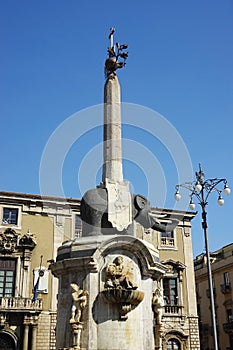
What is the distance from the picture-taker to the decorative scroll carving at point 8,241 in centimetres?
3053

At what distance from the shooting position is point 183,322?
32688 millimetres

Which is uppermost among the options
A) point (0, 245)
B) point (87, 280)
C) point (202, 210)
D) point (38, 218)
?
point (38, 218)

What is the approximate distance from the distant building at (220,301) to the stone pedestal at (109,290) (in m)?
32.1

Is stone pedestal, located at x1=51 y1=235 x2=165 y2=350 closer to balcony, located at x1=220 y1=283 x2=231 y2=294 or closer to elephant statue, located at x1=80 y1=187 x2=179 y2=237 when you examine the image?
elephant statue, located at x1=80 y1=187 x2=179 y2=237

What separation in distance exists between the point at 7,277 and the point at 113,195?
20680mm

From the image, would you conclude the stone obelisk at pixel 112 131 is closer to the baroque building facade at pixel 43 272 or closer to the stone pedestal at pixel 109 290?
the stone pedestal at pixel 109 290

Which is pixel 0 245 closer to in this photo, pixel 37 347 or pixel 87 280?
pixel 37 347

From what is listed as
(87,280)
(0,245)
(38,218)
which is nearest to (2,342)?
(0,245)

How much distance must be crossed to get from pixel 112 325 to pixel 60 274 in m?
1.85

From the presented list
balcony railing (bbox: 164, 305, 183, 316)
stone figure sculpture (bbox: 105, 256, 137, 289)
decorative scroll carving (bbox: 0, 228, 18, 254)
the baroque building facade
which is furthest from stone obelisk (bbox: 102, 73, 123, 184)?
balcony railing (bbox: 164, 305, 183, 316)

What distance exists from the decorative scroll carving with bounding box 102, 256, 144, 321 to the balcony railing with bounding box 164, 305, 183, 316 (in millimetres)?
23538

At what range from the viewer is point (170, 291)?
33594 mm

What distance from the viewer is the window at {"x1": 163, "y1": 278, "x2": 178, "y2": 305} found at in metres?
33.2

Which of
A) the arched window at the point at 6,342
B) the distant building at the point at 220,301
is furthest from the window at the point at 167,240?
the arched window at the point at 6,342
